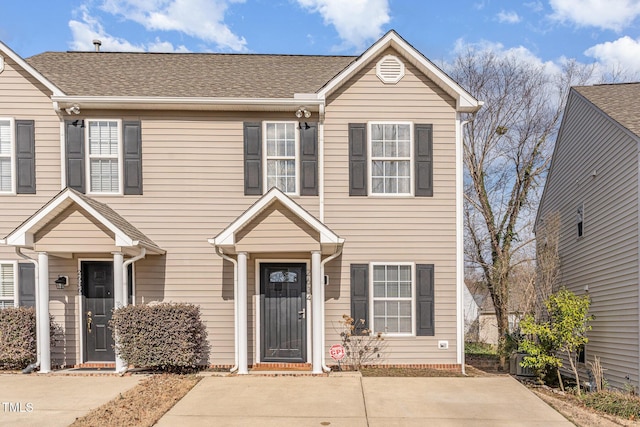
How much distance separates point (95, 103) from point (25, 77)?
5.19 feet

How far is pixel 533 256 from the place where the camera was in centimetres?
1761

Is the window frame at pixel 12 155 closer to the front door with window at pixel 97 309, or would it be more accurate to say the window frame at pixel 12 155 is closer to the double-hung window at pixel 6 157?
the double-hung window at pixel 6 157

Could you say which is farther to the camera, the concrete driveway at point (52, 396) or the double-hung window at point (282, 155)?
the double-hung window at point (282, 155)

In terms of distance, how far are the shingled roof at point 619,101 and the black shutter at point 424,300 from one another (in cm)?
509

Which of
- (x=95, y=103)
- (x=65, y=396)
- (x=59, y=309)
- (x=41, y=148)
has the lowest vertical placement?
(x=65, y=396)

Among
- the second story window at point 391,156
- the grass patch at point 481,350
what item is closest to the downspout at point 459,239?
the second story window at point 391,156

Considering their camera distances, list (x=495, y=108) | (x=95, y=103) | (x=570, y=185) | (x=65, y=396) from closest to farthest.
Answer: (x=65, y=396)
(x=95, y=103)
(x=570, y=185)
(x=495, y=108)

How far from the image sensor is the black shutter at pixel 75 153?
9.47 meters

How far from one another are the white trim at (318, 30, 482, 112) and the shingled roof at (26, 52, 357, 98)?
2.78 feet

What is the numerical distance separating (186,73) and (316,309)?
6.13 metres

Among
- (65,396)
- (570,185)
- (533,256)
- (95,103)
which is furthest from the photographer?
(533,256)

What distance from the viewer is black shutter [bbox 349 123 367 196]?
31.6 feet

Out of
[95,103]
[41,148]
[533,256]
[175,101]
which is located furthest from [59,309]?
[533,256]

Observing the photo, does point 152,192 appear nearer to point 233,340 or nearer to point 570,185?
point 233,340
